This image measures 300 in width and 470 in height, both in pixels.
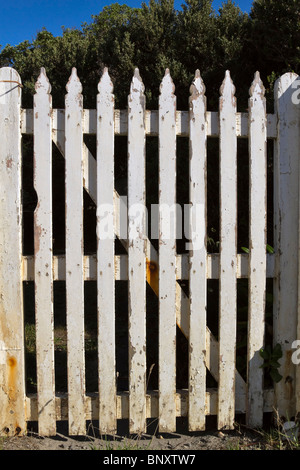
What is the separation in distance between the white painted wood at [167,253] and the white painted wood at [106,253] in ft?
0.93

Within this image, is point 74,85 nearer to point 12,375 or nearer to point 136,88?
point 136,88

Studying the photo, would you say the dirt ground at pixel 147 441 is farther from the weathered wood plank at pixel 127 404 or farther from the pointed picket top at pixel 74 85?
the pointed picket top at pixel 74 85

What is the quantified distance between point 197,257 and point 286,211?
0.61 metres

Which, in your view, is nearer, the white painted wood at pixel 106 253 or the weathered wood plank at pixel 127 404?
the white painted wood at pixel 106 253

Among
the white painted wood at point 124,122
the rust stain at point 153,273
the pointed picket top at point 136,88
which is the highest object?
the pointed picket top at point 136,88

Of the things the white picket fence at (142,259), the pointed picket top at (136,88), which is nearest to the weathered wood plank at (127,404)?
the white picket fence at (142,259)

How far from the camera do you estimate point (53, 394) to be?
104 inches

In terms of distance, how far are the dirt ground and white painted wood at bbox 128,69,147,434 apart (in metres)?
0.11

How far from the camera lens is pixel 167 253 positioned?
8.66 ft

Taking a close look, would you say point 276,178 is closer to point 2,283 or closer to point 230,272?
point 230,272

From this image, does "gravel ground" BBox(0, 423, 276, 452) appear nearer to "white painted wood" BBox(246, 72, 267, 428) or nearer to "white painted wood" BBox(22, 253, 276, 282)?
"white painted wood" BBox(246, 72, 267, 428)

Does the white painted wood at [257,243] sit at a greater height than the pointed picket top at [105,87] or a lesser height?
lesser

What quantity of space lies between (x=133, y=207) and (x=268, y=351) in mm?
1212

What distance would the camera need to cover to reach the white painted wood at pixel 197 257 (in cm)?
261
